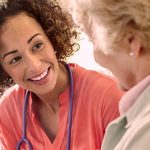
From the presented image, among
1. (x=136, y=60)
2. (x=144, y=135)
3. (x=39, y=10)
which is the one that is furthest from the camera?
(x=39, y=10)

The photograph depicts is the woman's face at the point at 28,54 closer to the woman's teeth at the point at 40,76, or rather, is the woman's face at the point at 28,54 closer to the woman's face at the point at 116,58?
the woman's teeth at the point at 40,76

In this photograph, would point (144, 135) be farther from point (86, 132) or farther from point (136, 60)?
point (86, 132)

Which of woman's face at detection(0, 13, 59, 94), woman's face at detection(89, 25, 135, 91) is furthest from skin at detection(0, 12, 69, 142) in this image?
woman's face at detection(89, 25, 135, 91)

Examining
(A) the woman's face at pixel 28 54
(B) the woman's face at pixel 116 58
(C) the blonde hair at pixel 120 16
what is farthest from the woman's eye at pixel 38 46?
(C) the blonde hair at pixel 120 16

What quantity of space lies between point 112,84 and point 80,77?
0.41 ft

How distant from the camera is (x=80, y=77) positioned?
4.42 ft

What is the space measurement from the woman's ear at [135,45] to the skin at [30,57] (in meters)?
0.52

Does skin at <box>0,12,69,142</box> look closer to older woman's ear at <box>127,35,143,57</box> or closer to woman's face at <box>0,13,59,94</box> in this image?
woman's face at <box>0,13,59,94</box>

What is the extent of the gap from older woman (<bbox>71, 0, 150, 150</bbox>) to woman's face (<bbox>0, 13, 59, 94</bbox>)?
1.32ft

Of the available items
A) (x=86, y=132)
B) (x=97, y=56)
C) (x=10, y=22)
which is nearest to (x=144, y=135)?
(x=97, y=56)

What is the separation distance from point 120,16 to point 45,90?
612mm

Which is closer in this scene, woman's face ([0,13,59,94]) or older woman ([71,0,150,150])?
older woman ([71,0,150,150])

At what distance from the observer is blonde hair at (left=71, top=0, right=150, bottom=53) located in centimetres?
75

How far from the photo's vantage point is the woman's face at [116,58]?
814 millimetres
